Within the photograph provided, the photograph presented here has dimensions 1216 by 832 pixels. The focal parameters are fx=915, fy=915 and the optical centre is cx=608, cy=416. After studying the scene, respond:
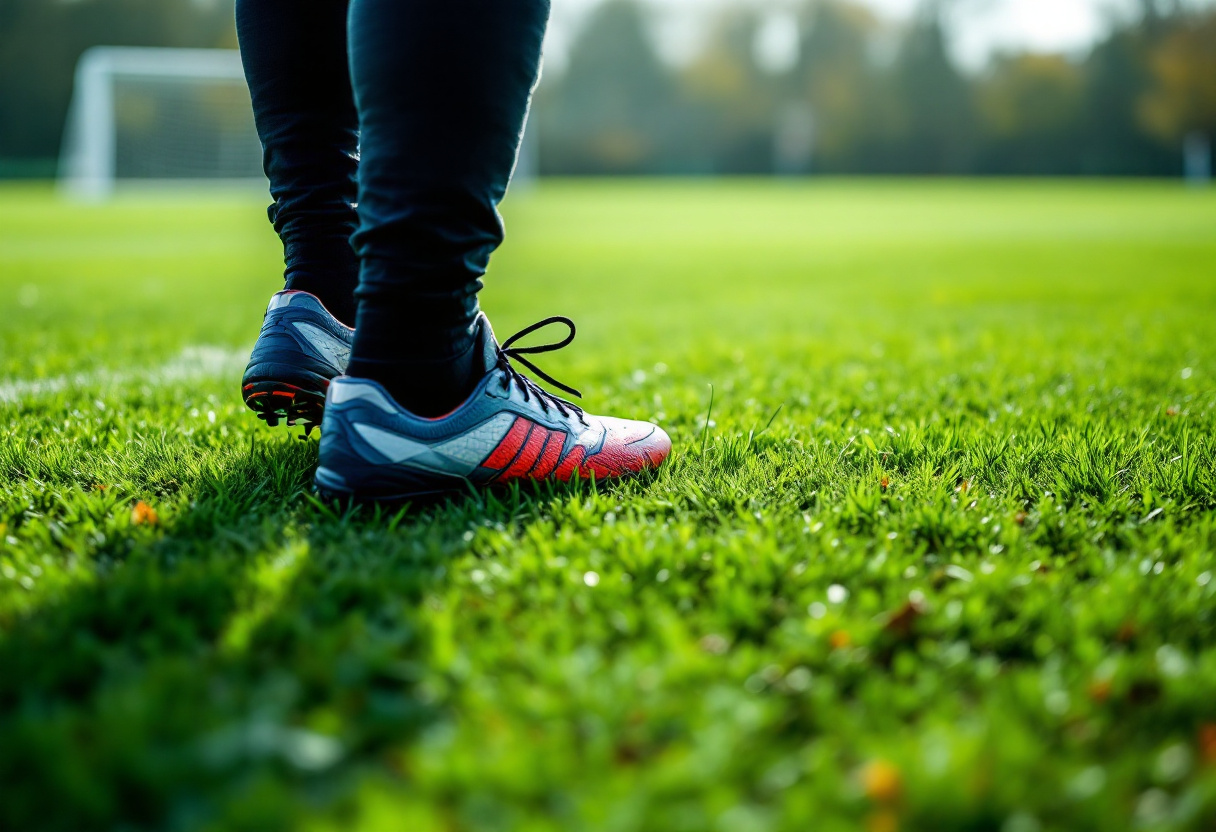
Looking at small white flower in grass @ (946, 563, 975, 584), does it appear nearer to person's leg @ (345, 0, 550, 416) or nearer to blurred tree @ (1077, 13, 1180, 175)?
person's leg @ (345, 0, 550, 416)

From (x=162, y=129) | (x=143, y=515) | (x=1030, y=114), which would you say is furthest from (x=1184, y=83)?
(x=143, y=515)

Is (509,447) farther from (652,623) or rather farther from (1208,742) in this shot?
(1208,742)

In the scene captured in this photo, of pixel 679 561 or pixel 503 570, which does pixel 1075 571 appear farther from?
pixel 503 570

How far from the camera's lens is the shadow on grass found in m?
0.80

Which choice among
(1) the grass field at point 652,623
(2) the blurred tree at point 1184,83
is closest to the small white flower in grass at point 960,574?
(1) the grass field at point 652,623

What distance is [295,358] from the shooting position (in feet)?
5.75

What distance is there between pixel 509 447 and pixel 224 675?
680mm

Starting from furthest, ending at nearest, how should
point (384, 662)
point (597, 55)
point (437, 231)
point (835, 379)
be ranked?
point (597, 55) → point (835, 379) → point (437, 231) → point (384, 662)

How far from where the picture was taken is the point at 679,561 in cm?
129

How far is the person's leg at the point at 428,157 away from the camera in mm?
1318

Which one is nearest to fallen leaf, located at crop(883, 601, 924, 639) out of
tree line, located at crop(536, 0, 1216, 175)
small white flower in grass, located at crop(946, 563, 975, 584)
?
small white flower in grass, located at crop(946, 563, 975, 584)

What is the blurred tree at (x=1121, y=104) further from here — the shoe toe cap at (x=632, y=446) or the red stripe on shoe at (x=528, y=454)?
the red stripe on shoe at (x=528, y=454)

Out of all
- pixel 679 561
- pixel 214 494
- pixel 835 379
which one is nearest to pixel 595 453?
pixel 679 561

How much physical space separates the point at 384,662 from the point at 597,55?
61.8 m
